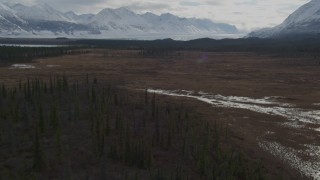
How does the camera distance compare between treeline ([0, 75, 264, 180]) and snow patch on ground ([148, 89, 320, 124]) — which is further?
snow patch on ground ([148, 89, 320, 124])

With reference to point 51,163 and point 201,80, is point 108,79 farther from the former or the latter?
point 51,163

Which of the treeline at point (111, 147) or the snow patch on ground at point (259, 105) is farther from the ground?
the treeline at point (111, 147)

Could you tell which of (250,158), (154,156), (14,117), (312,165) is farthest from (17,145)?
(312,165)

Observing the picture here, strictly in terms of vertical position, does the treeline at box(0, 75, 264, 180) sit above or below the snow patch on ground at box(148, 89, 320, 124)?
above

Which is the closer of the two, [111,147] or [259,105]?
[111,147]

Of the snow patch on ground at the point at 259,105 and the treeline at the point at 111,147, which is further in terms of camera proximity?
the snow patch on ground at the point at 259,105

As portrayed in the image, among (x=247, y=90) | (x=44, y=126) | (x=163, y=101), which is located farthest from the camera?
(x=247, y=90)

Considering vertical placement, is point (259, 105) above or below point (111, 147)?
below

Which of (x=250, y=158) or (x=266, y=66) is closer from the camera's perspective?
(x=250, y=158)
